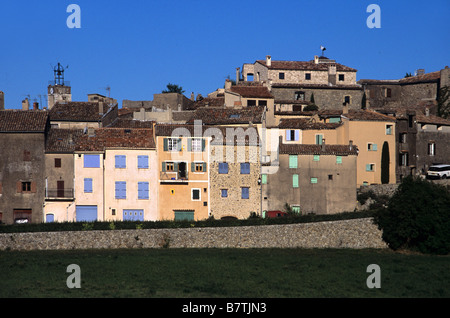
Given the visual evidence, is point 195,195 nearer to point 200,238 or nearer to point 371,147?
point 200,238

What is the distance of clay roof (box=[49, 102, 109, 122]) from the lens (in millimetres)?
62219

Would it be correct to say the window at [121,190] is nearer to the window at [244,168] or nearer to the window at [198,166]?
the window at [198,166]

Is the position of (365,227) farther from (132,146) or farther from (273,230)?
(132,146)

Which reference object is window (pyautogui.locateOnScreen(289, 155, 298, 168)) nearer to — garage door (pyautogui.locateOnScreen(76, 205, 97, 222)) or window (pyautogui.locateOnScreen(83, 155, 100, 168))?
window (pyautogui.locateOnScreen(83, 155, 100, 168))

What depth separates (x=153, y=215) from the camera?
53594mm

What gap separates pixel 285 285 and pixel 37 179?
2819 cm

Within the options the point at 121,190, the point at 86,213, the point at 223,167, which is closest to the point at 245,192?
the point at 223,167

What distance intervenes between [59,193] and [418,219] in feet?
86.2

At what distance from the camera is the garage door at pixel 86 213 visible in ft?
175

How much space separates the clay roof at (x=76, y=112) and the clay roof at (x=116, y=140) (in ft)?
21.8

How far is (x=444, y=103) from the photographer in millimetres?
77000

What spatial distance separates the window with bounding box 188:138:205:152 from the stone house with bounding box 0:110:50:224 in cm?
1125

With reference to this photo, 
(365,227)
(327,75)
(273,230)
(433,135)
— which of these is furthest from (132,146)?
(327,75)

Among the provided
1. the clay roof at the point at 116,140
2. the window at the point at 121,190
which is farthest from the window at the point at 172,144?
the window at the point at 121,190
